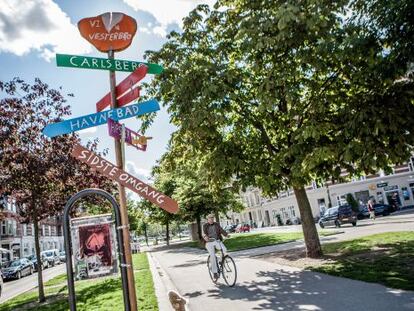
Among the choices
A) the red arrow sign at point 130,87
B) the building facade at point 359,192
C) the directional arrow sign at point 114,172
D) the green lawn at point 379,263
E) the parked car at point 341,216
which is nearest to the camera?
the directional arrow sign at point 114,172

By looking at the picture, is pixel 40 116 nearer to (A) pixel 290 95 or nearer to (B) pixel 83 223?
(A) pixel 290 95

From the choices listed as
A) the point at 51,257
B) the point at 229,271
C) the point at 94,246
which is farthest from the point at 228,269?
the point at 51,257

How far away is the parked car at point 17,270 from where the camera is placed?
1138 inches

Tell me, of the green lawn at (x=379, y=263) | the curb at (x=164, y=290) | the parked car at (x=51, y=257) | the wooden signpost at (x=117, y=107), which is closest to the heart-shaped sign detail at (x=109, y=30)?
the wooden signpost at (x=117, y=107)

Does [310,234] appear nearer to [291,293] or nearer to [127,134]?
[291,293]

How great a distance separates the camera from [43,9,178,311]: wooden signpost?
377 centimetres

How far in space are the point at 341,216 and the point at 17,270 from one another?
2576 centimetres

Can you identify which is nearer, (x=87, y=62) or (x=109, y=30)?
(x=87, y=62)

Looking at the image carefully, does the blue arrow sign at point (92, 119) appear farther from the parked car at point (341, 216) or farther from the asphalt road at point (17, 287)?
the parked car at point (341, 216)

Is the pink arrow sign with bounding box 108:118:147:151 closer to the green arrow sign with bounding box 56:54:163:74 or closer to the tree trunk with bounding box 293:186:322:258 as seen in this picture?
the green arrow sign with bounding box 56:54:163:74

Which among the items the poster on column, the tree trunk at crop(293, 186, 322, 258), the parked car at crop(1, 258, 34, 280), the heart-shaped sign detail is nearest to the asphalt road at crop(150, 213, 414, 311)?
the tree trunk at crop(293, 186, 322, 258)

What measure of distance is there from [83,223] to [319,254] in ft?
33.9

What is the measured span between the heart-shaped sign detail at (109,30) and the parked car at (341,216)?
26.9m

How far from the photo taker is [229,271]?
9586 millimetres
